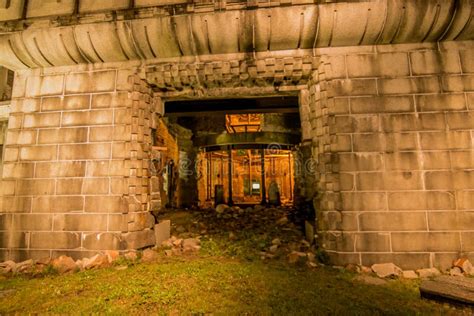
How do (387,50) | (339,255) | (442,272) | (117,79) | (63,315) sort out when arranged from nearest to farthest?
(63,315), (442,272), (339,255), (387,50), (117,79)

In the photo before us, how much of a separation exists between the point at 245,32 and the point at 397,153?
9.63ft

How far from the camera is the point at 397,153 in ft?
11.5

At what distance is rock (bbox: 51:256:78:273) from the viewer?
3.47 m

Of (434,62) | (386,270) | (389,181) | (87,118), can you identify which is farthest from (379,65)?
(87,118)

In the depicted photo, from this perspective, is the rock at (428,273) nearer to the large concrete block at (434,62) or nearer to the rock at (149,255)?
the large concrete block at (434,62)

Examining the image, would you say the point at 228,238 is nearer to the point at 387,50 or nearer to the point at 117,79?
the point at 117,79

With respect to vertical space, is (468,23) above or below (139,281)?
above

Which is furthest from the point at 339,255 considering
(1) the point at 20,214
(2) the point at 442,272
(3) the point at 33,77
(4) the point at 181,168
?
(4) the point at 181,168

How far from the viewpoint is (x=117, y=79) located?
4082 millimetres

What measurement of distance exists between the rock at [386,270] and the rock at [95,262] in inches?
154

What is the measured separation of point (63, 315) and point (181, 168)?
1071 centimetres

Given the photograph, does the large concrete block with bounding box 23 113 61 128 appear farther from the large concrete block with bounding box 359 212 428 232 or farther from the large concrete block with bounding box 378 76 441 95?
the large concrete block with bounding box 378 76 441 95

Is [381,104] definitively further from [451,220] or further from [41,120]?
[41,120]

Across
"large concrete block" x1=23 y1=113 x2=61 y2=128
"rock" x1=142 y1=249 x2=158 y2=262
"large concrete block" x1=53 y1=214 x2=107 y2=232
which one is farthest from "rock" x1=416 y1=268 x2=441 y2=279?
"large concrete block" x1=23 y1=113 x2=61 y2=128
